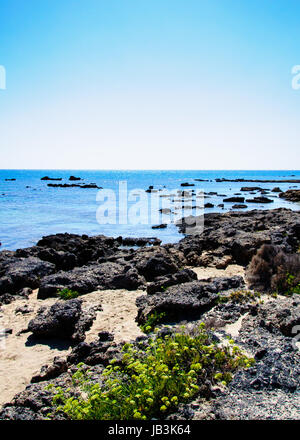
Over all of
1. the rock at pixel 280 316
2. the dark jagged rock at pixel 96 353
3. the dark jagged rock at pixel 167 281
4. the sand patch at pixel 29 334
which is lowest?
the sand patch at pixel 29 334

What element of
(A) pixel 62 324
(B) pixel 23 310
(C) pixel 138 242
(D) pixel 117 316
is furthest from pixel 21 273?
(C) pixel 138 242

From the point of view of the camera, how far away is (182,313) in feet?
25.5

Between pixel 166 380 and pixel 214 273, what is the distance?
28.0ft

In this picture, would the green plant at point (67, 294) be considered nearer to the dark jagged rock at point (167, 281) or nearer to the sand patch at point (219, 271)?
the dark jagged rock at point (167, 281)

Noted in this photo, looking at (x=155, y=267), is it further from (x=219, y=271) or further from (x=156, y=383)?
(x=156, y=383)

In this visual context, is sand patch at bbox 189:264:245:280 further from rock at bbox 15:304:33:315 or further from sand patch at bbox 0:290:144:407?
rock at bbox 15:304:33:315

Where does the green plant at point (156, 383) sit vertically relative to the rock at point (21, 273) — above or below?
above

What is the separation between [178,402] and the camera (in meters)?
3.98

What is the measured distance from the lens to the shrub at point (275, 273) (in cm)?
845

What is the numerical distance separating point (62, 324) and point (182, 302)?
2.97 meters

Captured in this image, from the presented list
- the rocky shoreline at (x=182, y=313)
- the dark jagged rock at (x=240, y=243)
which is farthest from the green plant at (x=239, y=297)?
the dark jagged rock at (x=240, y=243)

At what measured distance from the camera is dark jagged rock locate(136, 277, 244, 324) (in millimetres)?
7680

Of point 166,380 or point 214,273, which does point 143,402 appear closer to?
point 166,380

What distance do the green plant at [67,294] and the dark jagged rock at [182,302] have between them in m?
2.56
